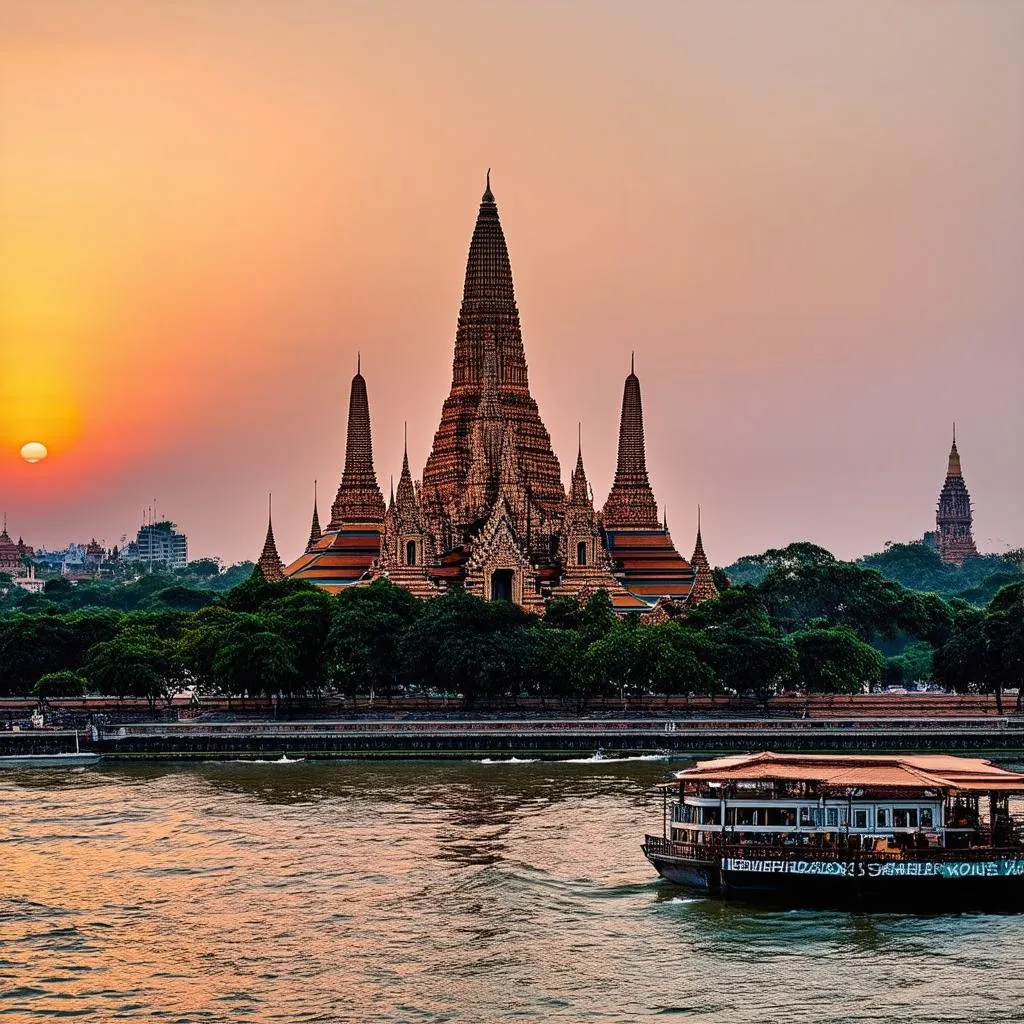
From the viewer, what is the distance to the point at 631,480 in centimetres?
12112

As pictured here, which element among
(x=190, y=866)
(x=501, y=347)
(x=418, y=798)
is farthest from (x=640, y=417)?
(x=190, y=866)

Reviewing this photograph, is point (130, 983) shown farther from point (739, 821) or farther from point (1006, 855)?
point (1006, 855)

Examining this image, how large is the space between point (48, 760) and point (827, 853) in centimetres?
3663

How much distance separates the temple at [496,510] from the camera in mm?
106250

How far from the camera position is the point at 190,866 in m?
53.5

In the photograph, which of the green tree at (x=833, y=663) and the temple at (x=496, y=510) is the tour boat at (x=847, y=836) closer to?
the green tree at (x=833, y=663)

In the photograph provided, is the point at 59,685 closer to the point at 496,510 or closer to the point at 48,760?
the point at 48,760

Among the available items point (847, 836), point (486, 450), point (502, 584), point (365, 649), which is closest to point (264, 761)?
point (365, 649)

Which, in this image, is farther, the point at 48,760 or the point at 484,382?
the point at 484,382

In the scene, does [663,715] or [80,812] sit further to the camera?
[663,715]

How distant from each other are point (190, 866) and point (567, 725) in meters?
27.7

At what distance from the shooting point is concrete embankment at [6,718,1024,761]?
250ft

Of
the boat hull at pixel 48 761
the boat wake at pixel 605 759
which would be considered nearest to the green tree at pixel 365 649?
the boat hull at pixel 48 761

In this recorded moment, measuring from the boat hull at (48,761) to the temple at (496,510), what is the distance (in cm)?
3133
